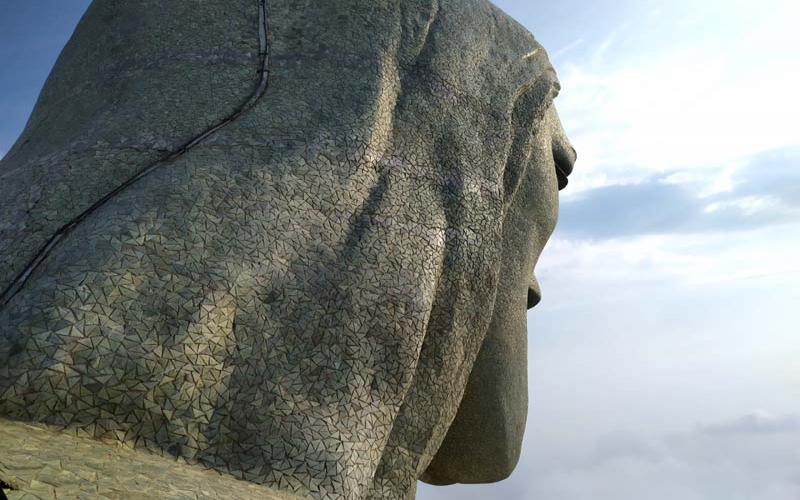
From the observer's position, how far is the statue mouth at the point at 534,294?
127 inches

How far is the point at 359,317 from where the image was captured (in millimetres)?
2062

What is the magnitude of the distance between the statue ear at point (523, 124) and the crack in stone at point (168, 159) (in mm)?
867

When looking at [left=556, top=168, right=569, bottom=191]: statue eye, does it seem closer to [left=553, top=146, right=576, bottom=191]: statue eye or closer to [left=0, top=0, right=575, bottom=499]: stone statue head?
→ [left=553, top=146, right=576, bottom=191]: statue eye

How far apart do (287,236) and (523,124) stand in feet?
3.80

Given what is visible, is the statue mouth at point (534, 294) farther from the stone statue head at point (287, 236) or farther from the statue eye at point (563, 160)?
the statue eye at point (563, 160)

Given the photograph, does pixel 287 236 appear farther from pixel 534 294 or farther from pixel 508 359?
pixel 534 294

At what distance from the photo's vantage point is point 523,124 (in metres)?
2.86

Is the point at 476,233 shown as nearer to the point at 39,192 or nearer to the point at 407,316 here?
the point at 407,316

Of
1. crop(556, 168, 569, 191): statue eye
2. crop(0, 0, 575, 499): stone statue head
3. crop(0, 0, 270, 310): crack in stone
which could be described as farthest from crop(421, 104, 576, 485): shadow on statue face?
crop(0, 0, 270, 310): crack in stone

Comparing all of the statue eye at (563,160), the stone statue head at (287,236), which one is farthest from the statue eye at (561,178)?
the stone statue head at (287,236)

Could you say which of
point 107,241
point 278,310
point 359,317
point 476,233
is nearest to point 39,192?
point 107,241

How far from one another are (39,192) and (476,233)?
122 centimetres

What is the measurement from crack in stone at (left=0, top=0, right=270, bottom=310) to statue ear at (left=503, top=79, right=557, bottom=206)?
0.87 m

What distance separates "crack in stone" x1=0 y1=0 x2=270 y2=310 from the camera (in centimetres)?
185
